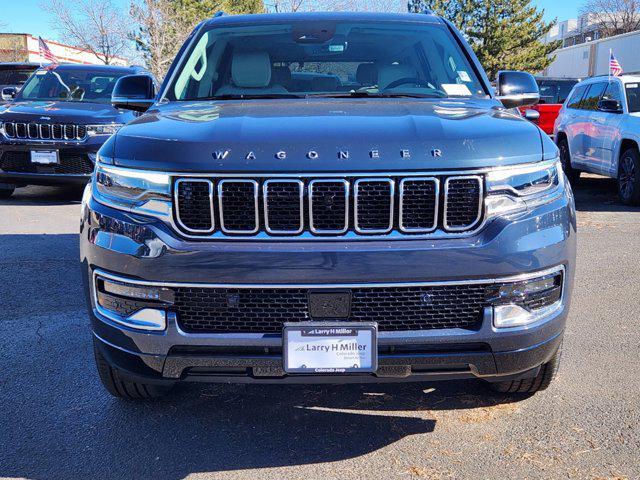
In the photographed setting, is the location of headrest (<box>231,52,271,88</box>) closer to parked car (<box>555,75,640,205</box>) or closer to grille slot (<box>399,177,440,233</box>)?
grille slot (<box>399,177,440,233</box>)

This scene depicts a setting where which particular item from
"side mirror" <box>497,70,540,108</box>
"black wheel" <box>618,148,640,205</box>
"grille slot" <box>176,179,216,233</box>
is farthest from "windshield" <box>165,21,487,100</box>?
"black wheel" <box>618,148,640,205</box>

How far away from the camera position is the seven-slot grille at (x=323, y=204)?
2.52 meters

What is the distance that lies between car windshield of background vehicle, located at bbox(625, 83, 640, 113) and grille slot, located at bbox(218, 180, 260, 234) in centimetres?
838

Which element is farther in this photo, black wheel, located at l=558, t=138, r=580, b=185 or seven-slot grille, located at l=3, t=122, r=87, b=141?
black wheel, located at l=558, t=138, r=580, b=185

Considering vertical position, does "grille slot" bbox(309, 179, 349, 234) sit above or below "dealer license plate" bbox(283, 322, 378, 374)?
above

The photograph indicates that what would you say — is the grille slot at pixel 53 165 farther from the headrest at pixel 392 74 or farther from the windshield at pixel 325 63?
the headrest at pixel 392 74

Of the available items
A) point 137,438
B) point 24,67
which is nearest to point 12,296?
point 137,438

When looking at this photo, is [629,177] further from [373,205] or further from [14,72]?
[14,72]

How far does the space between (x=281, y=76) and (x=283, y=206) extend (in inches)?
62.6

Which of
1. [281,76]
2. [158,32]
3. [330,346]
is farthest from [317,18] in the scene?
[158,32]

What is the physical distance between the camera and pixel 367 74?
394cm

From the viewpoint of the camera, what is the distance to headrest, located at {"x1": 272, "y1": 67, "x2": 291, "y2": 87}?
3.87 meters

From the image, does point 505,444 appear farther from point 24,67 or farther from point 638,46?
point 638,46

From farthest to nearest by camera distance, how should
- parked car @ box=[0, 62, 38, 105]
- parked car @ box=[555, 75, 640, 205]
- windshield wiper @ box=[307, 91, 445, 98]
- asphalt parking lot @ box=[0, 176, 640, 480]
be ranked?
1. parked car @ box=[0, 62, 38, 105]
2. parked car @ box=[555, 75, 640, 205]
3. windshield wiper @ box=[307, 91, 445, 98]
4. asphalt parking lot @ box=[0, 176, 640, 480]
